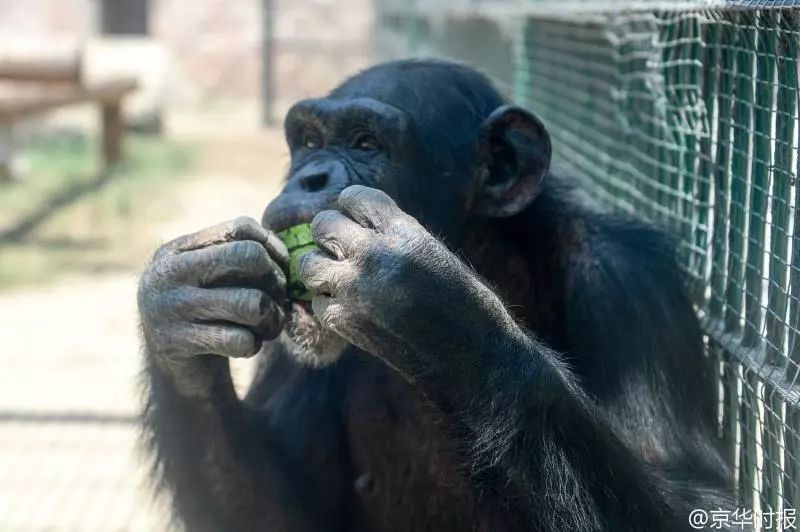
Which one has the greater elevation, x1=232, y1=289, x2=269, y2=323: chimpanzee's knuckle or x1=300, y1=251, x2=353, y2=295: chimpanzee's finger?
x1=300, y1=251, x2=353, y2=295: chimpanzee's finger

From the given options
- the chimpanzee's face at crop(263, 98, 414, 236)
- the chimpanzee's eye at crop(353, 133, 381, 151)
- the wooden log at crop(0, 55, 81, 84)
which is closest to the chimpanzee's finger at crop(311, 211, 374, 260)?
the chimpanzee's face at crop(263, 98, 414, 236)

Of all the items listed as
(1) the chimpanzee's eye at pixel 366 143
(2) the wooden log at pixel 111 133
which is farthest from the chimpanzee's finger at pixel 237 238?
(2) the wooden log at pixel 111 133

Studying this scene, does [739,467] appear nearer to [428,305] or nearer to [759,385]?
[759,385]

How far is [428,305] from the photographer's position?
3.05 m

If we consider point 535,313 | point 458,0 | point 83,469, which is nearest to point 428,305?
point 535,313

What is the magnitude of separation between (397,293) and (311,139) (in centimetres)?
134

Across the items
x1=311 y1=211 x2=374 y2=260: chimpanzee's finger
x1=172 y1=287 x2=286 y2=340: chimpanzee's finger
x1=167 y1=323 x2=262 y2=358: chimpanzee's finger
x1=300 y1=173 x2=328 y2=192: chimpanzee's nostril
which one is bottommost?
x1=167 y1=323 x2=262 y2=358: chimpanzee's finger

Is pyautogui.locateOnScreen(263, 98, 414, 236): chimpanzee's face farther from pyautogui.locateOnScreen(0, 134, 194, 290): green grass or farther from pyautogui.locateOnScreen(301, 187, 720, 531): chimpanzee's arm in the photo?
pyautogui.locateOnScreen(0, 134, 194, 290): green grass

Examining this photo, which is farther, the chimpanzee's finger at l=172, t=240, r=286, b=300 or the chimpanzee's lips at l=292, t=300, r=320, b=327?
the chimpanzee's lips at l=292, t=300, r=320, b=327

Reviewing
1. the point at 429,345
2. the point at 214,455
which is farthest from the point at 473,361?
the point at 214,455

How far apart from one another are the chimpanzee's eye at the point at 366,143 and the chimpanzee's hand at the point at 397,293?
0.99 metres

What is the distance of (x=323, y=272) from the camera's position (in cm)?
311

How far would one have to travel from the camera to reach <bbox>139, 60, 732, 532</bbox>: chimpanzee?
3127 millimetres

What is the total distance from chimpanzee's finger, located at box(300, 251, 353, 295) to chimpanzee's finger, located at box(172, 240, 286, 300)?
31cm
